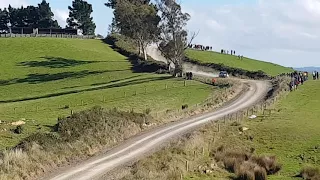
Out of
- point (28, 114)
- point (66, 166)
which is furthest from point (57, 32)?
point (66, 166)

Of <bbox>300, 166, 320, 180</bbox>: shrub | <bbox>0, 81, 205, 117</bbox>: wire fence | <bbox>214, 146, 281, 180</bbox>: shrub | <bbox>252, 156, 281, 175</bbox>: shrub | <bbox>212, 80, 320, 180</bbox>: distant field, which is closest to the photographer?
<bbox>214, 146, 281, 180</bbox>: shrub

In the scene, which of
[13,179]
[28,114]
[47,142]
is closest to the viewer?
[13,179]

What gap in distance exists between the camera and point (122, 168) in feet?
109

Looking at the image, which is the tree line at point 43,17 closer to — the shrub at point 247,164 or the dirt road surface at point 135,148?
the dirt road surface at point 135,148

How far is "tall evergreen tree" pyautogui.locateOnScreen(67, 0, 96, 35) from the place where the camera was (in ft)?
618

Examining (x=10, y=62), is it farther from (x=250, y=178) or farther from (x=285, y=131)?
(x=250, y=178)

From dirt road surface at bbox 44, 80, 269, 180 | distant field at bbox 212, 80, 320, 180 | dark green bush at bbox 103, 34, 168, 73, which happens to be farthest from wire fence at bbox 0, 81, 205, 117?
dark green bush at bbox 103, 34, 168, 73

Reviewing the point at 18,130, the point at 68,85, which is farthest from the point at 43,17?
the point at 18,130

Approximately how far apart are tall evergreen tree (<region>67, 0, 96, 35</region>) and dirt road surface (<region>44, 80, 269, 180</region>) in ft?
428

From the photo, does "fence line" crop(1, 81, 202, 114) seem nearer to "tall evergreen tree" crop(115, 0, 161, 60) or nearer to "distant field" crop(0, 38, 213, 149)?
"distant field" crop(0, 38, 213, 149)

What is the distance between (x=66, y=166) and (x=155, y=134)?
42.4 ft

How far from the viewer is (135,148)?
39562mm

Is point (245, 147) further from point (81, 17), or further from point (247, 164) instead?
point (81, 17)

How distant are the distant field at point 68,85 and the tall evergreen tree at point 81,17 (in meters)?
49.1
